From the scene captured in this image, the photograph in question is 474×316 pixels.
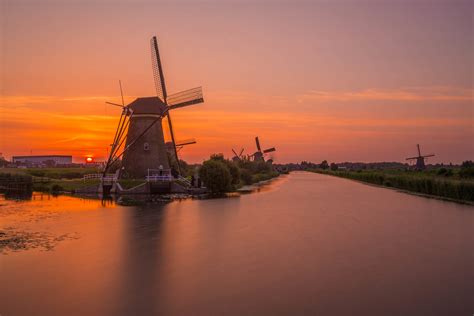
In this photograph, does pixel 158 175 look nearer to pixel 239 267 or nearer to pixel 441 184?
pixel 441 184

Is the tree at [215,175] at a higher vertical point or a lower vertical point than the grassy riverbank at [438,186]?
higher

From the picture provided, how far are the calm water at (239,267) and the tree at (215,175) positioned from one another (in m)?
16.1

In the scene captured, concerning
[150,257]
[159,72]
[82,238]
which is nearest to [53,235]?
[82,238]

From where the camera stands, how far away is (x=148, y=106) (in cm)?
3809

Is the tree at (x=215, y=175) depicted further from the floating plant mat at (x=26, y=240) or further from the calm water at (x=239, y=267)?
the floating plant mat at (x=26, y=240)

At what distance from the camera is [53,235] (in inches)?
604

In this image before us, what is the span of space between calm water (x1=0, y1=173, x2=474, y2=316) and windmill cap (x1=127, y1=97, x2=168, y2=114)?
18740mm

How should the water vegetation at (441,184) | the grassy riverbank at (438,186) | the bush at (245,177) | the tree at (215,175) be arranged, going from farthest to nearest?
1. the bush at (245,177)
2. the tree at (215,175)
3. the water vegetation at (441,184)
4. the grassy riverbank at (438,186)

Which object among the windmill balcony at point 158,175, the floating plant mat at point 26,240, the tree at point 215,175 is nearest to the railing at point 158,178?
A: the windmill balcony at point 158,175

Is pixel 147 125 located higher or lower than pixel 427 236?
higher

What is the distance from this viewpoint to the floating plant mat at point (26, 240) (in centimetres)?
1290

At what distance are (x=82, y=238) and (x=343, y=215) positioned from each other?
1405 cm

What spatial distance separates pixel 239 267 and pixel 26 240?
25.3ft

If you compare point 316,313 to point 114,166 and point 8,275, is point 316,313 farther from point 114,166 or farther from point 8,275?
point 114,166
